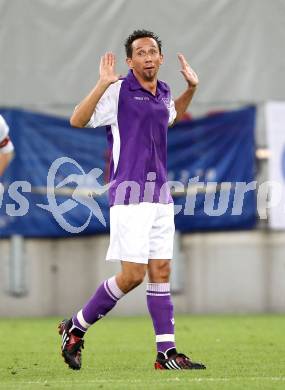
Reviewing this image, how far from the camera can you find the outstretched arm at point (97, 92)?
7312mm

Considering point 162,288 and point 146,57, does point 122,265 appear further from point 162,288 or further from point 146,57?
point 146,57

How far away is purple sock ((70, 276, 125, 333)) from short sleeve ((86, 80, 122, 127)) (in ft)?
3.09

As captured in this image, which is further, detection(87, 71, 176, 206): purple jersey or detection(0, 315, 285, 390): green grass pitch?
detection(87, 71, 176, 206): purple jersey

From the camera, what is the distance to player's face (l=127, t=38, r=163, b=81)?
755cm

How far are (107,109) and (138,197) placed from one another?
0.56 m

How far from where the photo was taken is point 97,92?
7320 millimetres

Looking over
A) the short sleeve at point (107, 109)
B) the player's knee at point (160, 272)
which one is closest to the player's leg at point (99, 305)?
the player's knee at point (160, 272)

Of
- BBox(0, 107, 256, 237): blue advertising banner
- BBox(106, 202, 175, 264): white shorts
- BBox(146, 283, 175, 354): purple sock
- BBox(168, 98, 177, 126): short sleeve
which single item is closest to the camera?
BBox(106, 202, 175, 264): white shorts

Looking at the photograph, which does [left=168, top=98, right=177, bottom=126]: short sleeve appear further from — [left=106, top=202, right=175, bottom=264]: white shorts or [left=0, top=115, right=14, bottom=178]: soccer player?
[left=0, top=115, right=14, bottom=178]: soccer player

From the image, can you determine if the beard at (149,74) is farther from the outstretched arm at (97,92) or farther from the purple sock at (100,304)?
the purple sock at (100,304)

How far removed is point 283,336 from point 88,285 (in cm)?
426

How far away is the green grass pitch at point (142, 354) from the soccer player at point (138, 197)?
33 cm

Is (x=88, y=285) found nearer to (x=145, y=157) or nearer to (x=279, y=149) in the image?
(x=279, y=149)

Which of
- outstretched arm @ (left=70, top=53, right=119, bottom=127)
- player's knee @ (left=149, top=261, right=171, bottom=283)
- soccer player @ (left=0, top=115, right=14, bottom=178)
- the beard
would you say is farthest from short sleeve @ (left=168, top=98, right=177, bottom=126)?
soccer player @ (left=0, top=115, right=14, bottom=178)
